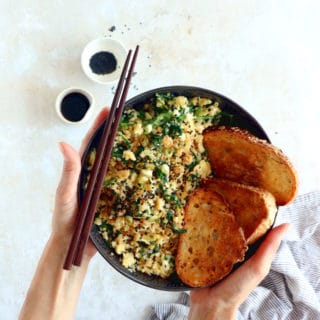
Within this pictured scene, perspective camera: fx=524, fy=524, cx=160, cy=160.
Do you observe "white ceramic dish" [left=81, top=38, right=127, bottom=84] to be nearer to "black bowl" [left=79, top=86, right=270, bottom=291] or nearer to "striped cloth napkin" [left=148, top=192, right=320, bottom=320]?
"black bowl" [left=79, top=86, right=270, bottom=291]

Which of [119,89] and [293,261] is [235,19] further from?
[293,261]

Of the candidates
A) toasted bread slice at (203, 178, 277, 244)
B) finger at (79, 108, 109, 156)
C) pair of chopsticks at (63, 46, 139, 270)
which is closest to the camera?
pair of chopsticks at (63, 46, 139, 270)

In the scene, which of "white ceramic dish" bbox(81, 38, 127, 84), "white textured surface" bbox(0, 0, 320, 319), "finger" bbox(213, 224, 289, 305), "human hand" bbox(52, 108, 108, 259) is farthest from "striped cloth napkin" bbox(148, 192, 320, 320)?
"white ceramic dish" bbox(81, 38, 127, 84)

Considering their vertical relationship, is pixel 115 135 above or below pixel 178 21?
below

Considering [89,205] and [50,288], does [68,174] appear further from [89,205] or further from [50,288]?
[50,288]

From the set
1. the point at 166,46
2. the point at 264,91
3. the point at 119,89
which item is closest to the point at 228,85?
the point at 264,91

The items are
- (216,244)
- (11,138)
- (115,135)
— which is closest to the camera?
(115,135)
